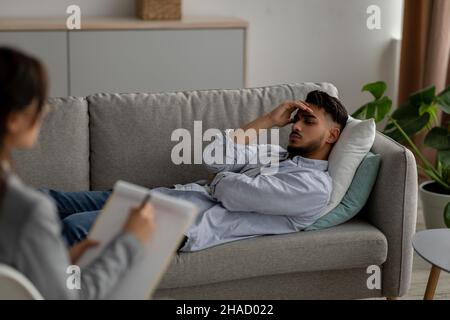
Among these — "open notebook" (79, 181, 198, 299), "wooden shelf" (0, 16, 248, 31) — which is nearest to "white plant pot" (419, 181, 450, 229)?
"wooden shelf" (0, 16, 248, 31)

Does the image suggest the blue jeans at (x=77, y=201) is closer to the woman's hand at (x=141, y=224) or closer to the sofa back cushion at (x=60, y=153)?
the sofa back cushion at (x=60, y=153)

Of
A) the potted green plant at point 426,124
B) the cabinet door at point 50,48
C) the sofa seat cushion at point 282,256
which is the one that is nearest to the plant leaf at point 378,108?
the potted green plant at point 426,124

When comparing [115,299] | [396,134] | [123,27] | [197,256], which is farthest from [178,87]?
[115,299]

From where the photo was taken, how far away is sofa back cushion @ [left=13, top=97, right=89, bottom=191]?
3.05 metres

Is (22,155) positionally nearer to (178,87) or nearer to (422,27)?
(178,87)

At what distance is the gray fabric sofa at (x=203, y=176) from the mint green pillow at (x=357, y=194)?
0.03 meters

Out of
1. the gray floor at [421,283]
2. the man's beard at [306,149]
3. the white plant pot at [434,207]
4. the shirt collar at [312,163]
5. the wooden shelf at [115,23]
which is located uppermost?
the wooden shelf at [115,23]

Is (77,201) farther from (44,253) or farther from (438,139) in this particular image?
(438,139)

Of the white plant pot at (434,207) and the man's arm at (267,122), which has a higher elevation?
the man's arm at (267,122)

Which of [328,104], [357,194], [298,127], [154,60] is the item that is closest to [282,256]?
[357,194]

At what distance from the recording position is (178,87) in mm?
4473

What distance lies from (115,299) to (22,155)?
151cm

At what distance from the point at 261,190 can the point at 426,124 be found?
1.31 m

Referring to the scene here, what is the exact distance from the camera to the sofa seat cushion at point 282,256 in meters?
2.77
